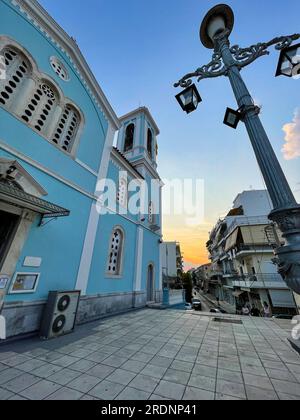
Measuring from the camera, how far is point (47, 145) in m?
6.07

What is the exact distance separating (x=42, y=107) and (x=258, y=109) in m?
7.13

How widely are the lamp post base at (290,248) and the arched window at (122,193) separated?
29.2 ft

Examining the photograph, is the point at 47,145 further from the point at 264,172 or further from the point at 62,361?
the point at 264,172

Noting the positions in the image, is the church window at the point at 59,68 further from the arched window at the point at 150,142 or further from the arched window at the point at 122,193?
the arched window at the point at 150,142

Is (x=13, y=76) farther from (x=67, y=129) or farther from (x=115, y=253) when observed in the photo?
(x=115, y=253)

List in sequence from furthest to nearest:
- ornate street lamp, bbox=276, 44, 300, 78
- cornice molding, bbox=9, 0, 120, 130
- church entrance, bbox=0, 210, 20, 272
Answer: cornice molding, bbox=9, 0, 120, 130
church entrance, bbox=0, 210, 20, 272
ornate street lamp, bbox=276, 44, 300, 78

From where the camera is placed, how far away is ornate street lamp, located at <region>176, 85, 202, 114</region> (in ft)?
11.1

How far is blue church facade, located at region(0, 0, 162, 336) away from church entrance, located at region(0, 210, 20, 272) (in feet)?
0.10

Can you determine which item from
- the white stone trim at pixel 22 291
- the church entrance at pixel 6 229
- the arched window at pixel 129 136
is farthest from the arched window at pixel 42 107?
the arched window at pixel 129 136

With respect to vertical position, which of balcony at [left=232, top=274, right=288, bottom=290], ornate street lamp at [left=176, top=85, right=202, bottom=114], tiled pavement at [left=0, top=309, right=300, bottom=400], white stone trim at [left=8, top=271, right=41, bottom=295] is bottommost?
tiled pavement at [left=0, top=309, right=300, bottom=400]

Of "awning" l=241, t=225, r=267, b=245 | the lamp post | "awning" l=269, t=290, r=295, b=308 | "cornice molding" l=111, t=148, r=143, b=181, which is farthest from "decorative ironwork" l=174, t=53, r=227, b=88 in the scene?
"awning" l=269, t=290, r=295, b=308

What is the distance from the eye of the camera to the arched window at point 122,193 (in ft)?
34.5

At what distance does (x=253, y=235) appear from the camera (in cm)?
1994

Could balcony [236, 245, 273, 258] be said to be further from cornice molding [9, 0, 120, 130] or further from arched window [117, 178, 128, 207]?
cornice molding [9, 0, 120, 130]
